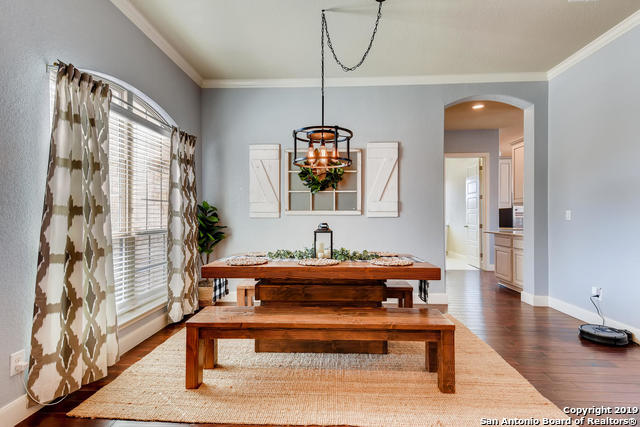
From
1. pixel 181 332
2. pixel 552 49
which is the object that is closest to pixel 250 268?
pixel 181 332

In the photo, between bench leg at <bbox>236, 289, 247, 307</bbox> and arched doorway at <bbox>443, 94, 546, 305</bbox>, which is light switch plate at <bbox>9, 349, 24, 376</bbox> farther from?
arched doorway at <bbox>443, 94, 546, 305</bbox>

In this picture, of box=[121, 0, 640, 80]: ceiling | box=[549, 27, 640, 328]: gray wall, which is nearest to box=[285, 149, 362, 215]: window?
box=[121, 0, 640, 80]: ceiling

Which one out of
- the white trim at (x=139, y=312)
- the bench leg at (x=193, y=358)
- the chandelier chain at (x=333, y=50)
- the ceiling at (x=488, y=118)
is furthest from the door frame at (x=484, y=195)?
the bench leg at (x=193, y=358)

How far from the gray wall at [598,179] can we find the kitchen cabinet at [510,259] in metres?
0.69

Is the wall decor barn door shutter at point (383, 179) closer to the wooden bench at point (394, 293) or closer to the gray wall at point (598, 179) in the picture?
the wooden bench at point (394, 293)

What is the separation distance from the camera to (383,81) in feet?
13.8

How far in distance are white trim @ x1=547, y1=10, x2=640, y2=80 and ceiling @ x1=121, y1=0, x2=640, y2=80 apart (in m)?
0.07

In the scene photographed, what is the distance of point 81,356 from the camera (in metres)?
2.04

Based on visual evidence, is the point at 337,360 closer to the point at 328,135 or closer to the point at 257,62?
the point at 328,135

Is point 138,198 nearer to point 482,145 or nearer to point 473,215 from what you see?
point 482,145

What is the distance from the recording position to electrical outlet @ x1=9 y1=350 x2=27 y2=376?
178 centimetres

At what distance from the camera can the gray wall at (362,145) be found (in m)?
4.16

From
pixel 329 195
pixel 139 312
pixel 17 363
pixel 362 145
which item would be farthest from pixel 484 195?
pixel 17 363

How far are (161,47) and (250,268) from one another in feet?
8.52
